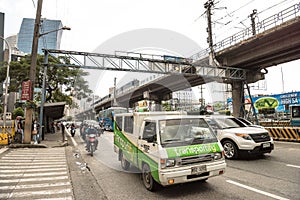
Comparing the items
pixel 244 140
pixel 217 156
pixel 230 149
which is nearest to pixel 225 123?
pixel 230 149

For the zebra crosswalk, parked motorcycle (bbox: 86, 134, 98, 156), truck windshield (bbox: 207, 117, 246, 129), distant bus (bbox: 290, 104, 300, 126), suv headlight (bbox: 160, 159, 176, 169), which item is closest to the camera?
suv headlight (bbox: 160, 159, 176, 169)

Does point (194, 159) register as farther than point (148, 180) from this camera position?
No

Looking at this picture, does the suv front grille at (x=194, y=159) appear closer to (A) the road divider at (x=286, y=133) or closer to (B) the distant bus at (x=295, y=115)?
(A) the road divider at (x=286, y=133)

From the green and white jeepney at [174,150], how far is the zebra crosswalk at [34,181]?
1.93 m

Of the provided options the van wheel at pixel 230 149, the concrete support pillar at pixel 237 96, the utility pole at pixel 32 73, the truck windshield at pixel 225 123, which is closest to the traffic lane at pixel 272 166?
the van wheel at pixel 230 149

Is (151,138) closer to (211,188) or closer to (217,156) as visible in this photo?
(217,156)

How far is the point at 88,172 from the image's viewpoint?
688 centimetres

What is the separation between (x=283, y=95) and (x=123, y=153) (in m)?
33.0

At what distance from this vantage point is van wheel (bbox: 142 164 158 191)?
4.75m

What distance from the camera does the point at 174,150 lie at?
4.49 meters

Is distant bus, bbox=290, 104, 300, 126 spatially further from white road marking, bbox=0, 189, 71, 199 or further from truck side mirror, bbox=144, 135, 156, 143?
white road marking, bbox=0, 189, 71, 199

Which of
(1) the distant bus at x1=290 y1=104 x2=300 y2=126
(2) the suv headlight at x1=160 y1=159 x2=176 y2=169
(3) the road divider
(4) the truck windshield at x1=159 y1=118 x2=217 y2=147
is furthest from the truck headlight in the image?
(1) the distant bus at x1=290 y1=104 x2=300 y2=126

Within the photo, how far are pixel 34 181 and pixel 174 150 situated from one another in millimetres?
4218

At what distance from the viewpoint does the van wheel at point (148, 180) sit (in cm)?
475
